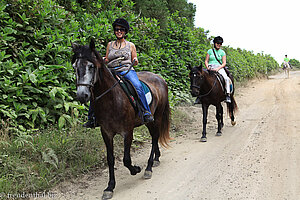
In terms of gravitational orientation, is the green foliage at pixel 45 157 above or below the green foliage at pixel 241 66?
below

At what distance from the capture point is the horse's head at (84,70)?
3.38m

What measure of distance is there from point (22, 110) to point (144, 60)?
184 inches

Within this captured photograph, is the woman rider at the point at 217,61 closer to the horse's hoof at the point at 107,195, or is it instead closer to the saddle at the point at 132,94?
Answer: the saddle at the point at 132,94

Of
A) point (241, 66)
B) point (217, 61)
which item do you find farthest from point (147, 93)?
point (241, 66)

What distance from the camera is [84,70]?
135 inches

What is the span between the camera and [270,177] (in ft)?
14.6

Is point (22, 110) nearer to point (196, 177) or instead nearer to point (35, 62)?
point (35, 62)

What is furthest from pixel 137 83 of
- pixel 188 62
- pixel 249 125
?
pixel 188 62

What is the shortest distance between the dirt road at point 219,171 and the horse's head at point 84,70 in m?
1.85

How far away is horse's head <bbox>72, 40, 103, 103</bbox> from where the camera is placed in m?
3.38

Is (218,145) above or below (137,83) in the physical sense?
below

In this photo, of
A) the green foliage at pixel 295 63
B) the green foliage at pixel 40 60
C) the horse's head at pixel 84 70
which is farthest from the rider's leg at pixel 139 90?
the green foliage at pixel 295 63

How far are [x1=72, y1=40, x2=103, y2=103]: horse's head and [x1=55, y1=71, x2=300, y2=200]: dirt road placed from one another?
1.85m

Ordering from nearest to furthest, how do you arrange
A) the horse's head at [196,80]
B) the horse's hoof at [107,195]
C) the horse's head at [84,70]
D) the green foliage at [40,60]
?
the horse's head at [84,70], the horse's hoof at [107,195], the green foliage at [40,60], the horse's head at [196,80]
